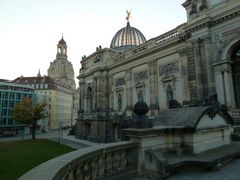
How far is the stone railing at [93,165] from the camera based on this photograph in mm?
3300

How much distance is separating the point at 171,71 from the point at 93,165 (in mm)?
20160

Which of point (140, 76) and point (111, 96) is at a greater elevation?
point (140, 76)

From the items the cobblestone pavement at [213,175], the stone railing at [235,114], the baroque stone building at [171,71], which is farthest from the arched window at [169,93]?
the cobblestone pavement at [213,175]

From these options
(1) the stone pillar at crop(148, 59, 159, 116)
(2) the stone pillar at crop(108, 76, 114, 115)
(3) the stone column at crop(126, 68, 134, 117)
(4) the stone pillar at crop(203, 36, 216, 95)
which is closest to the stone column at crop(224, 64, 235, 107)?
(4) the stone pillar at crop(203, 36, 216, 95)

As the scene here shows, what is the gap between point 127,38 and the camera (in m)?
43.2

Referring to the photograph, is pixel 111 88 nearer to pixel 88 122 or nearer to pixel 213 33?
pixel 88 122

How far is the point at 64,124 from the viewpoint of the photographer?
83250 millimetres

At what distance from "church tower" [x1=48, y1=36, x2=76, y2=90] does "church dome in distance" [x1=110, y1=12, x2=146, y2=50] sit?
61.1m

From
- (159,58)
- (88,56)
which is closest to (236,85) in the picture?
(159,58)

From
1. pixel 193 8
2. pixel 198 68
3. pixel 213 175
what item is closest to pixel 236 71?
pixel 198 68

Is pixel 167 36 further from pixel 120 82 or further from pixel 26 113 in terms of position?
pixel 26 113

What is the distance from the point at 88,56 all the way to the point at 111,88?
1055 cm

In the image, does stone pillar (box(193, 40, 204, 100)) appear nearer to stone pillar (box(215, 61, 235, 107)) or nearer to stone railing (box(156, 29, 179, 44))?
stone pillar (box(215, 61, 235, 107))

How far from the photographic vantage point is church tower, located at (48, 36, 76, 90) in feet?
330
